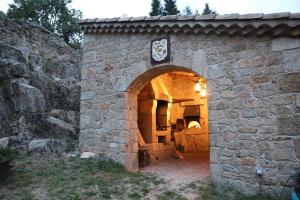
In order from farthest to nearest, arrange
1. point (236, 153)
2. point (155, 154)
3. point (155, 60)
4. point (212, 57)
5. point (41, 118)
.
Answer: point (41, 118), point (155, 154), point (155, 60), point (212, 57), point (236, 153)

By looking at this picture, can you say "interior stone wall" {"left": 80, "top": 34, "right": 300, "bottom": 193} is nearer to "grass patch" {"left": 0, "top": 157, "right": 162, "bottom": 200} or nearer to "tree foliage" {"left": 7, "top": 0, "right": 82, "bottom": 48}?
"grass patch" {"left": 0, "top": 157, "right": 162, "bottom": 200}

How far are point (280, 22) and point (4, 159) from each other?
218 inches

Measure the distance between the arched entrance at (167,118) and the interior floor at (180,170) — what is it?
9 centimetres

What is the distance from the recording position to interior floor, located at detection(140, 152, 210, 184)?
230 inches

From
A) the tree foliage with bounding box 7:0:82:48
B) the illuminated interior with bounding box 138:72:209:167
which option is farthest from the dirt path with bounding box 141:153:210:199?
the tree foliage with bounding box 7:0:82:48

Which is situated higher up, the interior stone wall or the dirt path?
the interior stone wall

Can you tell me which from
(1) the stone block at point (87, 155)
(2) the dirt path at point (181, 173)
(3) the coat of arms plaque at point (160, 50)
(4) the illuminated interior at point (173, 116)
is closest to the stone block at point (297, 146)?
(2) the dirt path at point (181, 173)

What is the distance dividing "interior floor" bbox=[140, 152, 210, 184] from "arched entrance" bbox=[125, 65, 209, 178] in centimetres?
9

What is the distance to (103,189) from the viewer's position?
195 inches

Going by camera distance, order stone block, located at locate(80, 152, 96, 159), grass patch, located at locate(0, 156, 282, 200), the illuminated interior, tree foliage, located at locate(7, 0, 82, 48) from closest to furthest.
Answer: grass patch, located at locate(0, 156, 282, 200), stone block, located at locate(80, 152, 96, 159), the illuminated interior, tree foliage, located at locate(7, 0, 82, 48)

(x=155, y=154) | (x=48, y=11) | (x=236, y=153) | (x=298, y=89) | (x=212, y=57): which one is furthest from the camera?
(x=48, y=11)

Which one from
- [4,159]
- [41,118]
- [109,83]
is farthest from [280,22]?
[41,118]

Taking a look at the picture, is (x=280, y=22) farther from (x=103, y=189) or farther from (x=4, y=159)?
(x=4, y=159)

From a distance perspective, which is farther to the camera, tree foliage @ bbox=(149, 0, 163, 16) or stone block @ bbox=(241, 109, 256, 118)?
tree foliage @ bbox=(149, 0, 163, 16)
